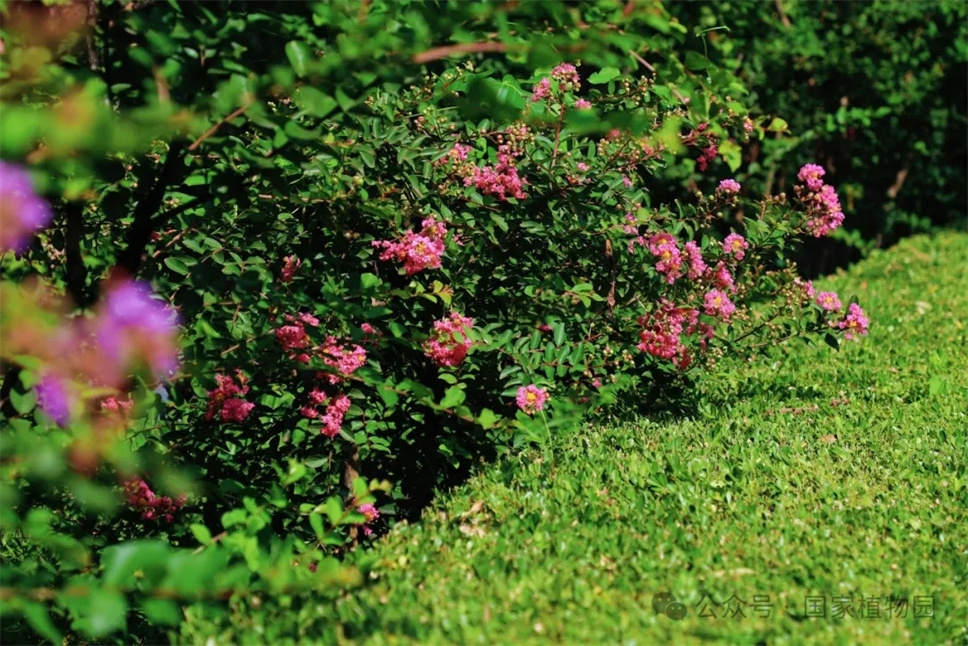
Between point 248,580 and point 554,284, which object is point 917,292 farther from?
point 248,580

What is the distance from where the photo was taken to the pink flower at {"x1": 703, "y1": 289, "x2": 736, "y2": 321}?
4406mm

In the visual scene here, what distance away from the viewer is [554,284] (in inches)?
163

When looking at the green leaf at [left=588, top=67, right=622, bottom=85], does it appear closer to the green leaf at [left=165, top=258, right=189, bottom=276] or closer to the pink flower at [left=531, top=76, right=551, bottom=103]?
the pink flower at [left=531, top=76, right=551, bottom=103]

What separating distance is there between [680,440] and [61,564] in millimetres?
2214

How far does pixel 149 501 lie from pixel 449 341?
3.60 ft

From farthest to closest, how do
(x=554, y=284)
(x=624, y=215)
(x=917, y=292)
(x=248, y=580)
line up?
(x=917, y=292) < (x=624, y=215) < (x=554, y=284) < (x=248, y=580)

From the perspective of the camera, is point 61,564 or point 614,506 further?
point 61,564

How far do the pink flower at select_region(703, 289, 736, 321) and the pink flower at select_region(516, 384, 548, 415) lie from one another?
97 centimetres

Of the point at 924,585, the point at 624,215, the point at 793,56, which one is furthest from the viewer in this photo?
the point at 793,56

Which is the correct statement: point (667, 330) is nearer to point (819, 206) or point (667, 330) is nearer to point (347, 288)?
point (819, 206)

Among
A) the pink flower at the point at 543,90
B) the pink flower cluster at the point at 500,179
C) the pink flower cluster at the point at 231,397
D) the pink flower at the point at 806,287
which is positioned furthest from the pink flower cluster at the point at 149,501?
the pink flower at the point at 806,287

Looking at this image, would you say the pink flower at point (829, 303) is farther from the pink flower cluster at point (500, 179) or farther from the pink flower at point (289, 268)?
the pink flower at point (289, 268)

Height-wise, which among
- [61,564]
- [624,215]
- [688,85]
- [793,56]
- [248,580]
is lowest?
[61,564]

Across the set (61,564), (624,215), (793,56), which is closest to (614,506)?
(624,215)
